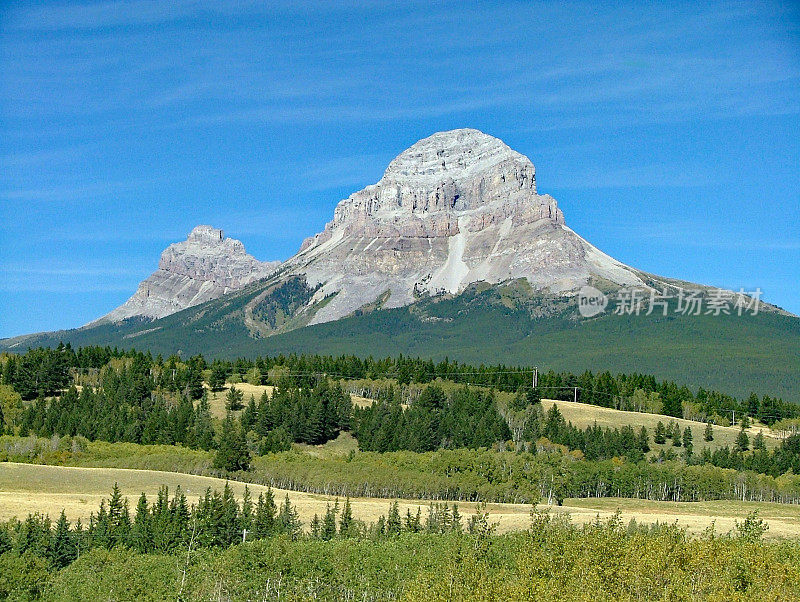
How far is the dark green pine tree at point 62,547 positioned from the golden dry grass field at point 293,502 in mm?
12661

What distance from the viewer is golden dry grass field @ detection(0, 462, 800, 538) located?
113m

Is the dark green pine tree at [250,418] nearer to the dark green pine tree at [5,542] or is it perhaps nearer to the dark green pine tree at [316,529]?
the dark green pine tree at [316,529]

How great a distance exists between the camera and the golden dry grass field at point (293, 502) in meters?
113

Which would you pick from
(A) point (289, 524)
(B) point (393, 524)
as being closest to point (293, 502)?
(A) point (289, 524)

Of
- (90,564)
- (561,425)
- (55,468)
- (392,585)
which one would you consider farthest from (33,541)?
(561,425)

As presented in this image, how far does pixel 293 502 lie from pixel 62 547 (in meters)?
40.0

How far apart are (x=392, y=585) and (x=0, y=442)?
361 feet

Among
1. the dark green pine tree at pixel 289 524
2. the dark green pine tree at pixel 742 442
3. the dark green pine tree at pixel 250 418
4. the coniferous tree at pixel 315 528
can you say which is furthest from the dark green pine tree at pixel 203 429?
A: the dark green pine tree at pixel 742 442

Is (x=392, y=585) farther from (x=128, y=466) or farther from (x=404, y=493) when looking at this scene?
(x=128, y=466)

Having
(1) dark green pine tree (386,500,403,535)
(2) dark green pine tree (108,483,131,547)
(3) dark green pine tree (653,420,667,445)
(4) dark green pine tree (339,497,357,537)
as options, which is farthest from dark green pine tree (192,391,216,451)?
(3) dark green pine tree (653,420,667,445)

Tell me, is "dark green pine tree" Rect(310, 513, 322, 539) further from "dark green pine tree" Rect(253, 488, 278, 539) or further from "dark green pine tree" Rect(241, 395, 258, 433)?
"dark green pine tree" Rect(241, 395, 258, 433)

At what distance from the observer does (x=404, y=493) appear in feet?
476

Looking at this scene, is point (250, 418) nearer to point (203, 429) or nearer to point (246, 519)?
point (203, 429)

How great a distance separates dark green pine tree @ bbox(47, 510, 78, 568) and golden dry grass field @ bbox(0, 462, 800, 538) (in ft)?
41.5
